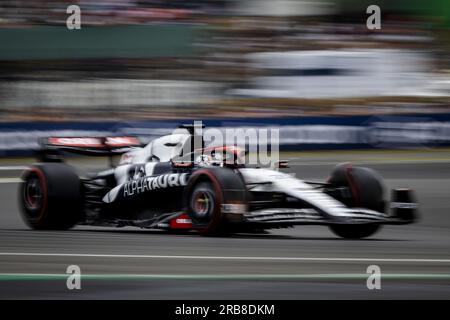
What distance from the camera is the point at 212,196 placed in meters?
9.18

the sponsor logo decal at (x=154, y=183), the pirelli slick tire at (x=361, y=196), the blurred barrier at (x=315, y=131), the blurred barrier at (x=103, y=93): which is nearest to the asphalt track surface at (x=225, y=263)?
the pirelli slick tire at (x=361, y=196)

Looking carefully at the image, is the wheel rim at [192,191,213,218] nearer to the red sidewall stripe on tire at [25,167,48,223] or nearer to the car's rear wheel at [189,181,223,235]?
the car's rear wheel at [189,181,223,235]

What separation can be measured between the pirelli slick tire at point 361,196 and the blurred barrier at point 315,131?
39.4 ft

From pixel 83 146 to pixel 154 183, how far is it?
4.40 feet

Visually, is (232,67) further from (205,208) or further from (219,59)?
(205,208)

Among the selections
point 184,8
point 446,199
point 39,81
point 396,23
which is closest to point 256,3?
point 184,8

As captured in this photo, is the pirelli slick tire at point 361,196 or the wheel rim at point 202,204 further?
the pirelli slick tire at point 361,196

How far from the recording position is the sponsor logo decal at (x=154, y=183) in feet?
32.2

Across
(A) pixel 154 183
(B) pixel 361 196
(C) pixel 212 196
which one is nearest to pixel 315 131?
(A) pixel 154 183

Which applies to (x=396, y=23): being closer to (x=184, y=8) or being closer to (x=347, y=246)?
(x=184, y=8)

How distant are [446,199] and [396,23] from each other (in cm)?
1159

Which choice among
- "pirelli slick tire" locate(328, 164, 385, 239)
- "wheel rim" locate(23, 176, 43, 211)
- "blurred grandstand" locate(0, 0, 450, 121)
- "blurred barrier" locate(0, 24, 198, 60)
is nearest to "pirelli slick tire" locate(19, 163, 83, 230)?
"wheel rim" locate(23, 176, 43, 211)

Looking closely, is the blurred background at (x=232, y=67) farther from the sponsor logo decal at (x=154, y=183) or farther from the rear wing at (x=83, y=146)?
the sponsor logo decal at (x=154, y=183)

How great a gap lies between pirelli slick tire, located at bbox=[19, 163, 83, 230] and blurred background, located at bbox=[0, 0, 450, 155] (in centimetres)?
1117
